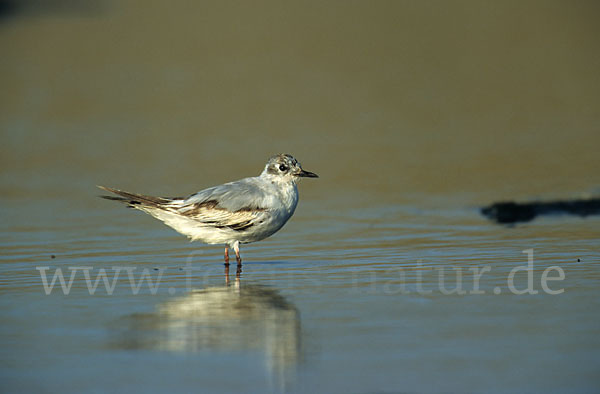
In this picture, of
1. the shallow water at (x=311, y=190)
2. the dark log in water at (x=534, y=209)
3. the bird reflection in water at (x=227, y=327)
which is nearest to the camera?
the shallow water at (x=311, y=190)

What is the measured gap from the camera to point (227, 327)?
6.38 metres

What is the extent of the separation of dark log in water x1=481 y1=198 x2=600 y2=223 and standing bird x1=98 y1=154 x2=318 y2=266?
288 cm

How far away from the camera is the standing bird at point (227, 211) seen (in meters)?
9.14

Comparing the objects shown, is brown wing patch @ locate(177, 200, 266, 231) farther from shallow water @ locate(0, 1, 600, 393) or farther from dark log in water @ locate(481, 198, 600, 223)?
dark log in water @ locate(481, 198, 600, 223)

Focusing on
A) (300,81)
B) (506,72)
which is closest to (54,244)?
(300,81)

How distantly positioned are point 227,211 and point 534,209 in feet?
13.3

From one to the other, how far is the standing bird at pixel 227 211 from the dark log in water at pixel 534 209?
288cm

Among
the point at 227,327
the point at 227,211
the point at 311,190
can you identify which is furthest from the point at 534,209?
the point at 227,327

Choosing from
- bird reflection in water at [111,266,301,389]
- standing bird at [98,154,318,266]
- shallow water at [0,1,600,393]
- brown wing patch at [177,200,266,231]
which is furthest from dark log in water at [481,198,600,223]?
bird reflection in water at [111,266,301,389]

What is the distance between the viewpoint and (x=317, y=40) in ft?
88.8

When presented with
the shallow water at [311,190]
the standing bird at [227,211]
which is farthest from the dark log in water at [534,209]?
the standing bird at [227,211]

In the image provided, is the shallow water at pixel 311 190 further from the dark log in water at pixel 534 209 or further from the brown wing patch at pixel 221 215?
the brown wing patch at pixel 221 215

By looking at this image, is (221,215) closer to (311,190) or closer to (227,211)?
(227,211)

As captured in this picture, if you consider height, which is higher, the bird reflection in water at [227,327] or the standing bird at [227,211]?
the standing bird at [227,211]
